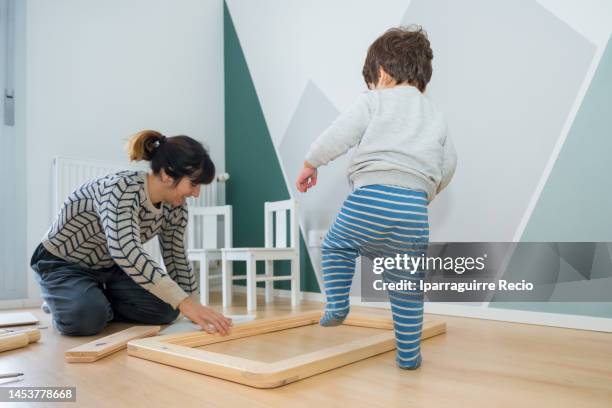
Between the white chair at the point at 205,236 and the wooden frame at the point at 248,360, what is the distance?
105 cm

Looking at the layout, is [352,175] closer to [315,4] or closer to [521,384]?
[521,384]

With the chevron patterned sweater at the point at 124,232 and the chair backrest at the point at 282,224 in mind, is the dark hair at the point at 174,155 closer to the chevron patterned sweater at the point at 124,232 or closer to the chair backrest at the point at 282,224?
the chevron patterned sweater at the point at 124,232

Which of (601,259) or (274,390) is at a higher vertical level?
(601,259)

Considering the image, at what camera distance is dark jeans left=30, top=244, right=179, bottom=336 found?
1646 millimetres

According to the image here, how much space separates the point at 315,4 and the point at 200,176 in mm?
1727

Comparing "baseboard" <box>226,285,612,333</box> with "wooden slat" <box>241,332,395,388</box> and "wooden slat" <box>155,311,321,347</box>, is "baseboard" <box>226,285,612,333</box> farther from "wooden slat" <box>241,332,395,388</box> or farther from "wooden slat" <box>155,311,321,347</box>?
"wooden slat" <box>241,332,395,388</box>

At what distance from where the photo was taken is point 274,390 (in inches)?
40.8

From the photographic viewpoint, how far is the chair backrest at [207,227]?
2949 millimetres

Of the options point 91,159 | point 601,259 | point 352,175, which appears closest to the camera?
point 352,175

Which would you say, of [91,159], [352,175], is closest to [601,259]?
[352,175]

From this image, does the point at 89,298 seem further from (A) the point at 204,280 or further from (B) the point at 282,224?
(B) the point at 282,224

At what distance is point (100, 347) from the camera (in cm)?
133

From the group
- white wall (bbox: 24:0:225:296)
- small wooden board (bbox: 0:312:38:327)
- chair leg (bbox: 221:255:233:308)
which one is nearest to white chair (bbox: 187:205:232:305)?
chair leg (bbox: 221:255:233:308)

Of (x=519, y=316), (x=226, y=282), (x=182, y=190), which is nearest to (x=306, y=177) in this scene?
(x=182, y=190)
